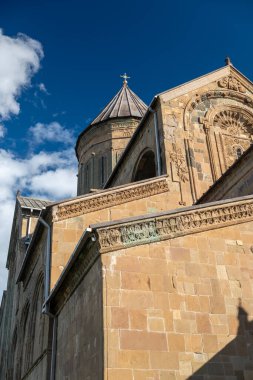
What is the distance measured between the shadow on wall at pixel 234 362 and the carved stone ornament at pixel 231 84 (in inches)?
442

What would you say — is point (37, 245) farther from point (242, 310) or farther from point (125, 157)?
point (242, 310)

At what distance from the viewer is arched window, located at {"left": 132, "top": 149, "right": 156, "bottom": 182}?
1627cm

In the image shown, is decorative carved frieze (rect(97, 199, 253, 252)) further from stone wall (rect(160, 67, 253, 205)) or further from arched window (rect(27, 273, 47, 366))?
arched window (rect(27, 273, 47, 366))

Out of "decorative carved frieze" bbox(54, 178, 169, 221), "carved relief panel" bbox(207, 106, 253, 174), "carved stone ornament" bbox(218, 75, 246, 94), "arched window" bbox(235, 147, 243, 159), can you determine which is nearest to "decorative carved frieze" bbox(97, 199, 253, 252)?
"decorative carved frieze" bbox(54, 178, 169, 221)

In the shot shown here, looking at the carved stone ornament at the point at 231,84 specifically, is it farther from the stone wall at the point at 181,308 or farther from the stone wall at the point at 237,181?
the stone wall at the point at 181,308

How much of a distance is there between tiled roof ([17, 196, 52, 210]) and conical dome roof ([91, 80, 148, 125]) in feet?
20.4

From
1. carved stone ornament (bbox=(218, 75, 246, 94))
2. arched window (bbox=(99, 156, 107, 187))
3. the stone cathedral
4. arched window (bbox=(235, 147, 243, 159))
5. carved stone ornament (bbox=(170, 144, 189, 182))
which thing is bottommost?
the stone cathedral

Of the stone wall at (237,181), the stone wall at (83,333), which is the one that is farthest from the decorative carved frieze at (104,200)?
the stone wall at (83,333)

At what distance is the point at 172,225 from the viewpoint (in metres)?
8.09

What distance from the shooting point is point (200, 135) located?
1528 cm

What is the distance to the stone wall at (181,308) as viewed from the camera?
6.86 metres

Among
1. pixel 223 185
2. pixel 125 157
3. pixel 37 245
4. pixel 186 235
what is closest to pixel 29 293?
pixel 37 245

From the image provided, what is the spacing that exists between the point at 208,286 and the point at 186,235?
3.25ft

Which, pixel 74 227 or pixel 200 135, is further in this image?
pixel 200 135
